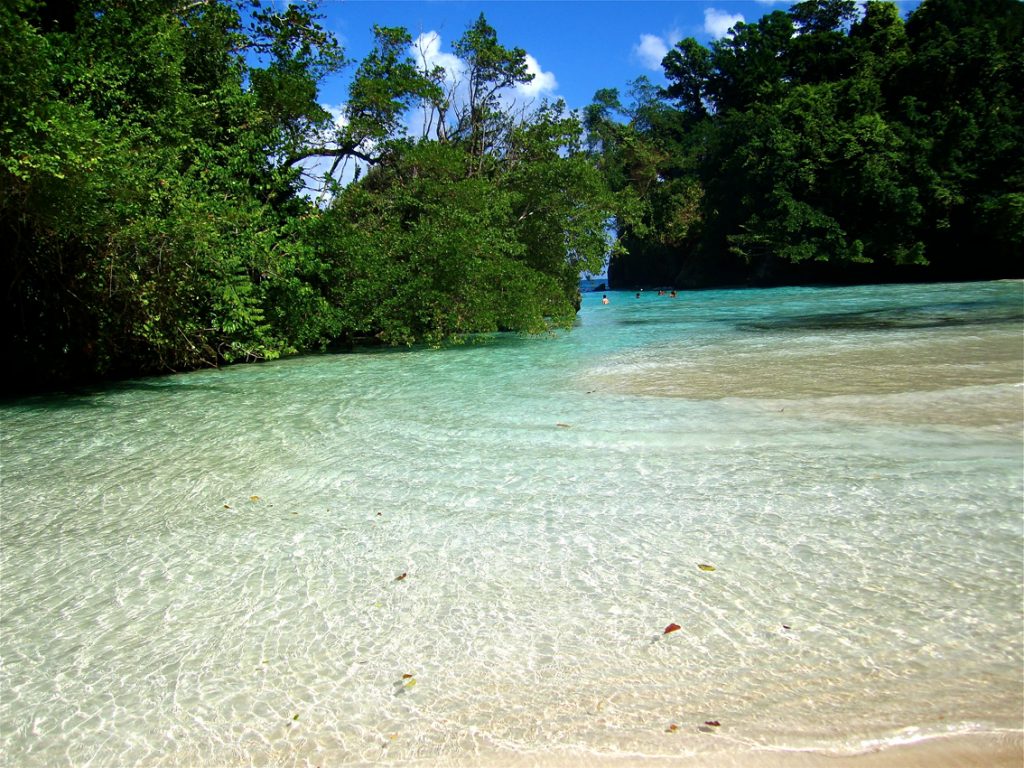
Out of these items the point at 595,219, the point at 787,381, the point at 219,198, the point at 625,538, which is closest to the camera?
the point at 625,538

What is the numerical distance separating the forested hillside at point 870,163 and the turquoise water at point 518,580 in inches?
686

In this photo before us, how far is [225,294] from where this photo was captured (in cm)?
976

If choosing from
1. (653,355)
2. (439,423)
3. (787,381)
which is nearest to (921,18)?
(653,355)

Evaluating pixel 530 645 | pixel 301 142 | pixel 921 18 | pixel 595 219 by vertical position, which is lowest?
pixel 530 645

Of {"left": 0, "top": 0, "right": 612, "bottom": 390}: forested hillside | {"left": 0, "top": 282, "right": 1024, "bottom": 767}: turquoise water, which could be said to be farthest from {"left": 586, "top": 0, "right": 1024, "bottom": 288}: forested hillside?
{"left": 0, "top": 282, "right": 1024, "bottom": 767}: turquoise water

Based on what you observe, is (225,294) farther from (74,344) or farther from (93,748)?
(93,748)

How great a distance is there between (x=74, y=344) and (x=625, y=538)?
845 centimetres

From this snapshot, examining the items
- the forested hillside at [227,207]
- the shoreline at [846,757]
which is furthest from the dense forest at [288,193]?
the shoreline at [846,757]

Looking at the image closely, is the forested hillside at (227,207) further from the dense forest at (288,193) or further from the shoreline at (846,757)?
the shoreline at (846,757)

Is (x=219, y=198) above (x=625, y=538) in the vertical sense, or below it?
above

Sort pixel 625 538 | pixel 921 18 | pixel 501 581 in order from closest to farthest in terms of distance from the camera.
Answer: pixel 501 581
pixel 625 538
pixel 921 18

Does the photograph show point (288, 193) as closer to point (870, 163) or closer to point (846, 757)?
point (846, 757)

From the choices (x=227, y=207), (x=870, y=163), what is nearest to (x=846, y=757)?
(x=227, y=207)

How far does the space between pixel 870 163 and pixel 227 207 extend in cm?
2837
